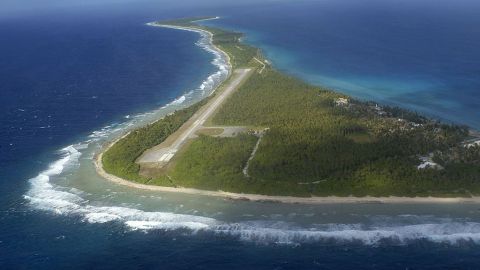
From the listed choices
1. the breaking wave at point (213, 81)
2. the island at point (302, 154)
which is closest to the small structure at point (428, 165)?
the island at point (302, 154)

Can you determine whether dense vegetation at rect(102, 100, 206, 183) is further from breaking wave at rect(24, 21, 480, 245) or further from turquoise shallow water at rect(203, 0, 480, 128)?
turquoise shallow water at rect(203, 0, 480, 128)

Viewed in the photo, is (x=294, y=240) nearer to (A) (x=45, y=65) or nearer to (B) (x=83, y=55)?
(A) (x=45, y=65)

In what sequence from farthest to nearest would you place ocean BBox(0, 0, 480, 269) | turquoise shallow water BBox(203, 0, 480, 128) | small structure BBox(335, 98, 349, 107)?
turquoise shallow water BBox(203, 0, 480, 128) < small structure BBox(335, 98, 349, 107) < ocean BBox(0, 0, 480, 269)

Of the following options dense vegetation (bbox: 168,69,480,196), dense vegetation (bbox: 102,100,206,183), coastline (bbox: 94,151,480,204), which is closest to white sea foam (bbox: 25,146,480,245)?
coastline (bbox: 94,151,480,204)

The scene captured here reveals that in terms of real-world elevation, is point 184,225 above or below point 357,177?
below

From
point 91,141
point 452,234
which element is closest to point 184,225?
point 452,234
